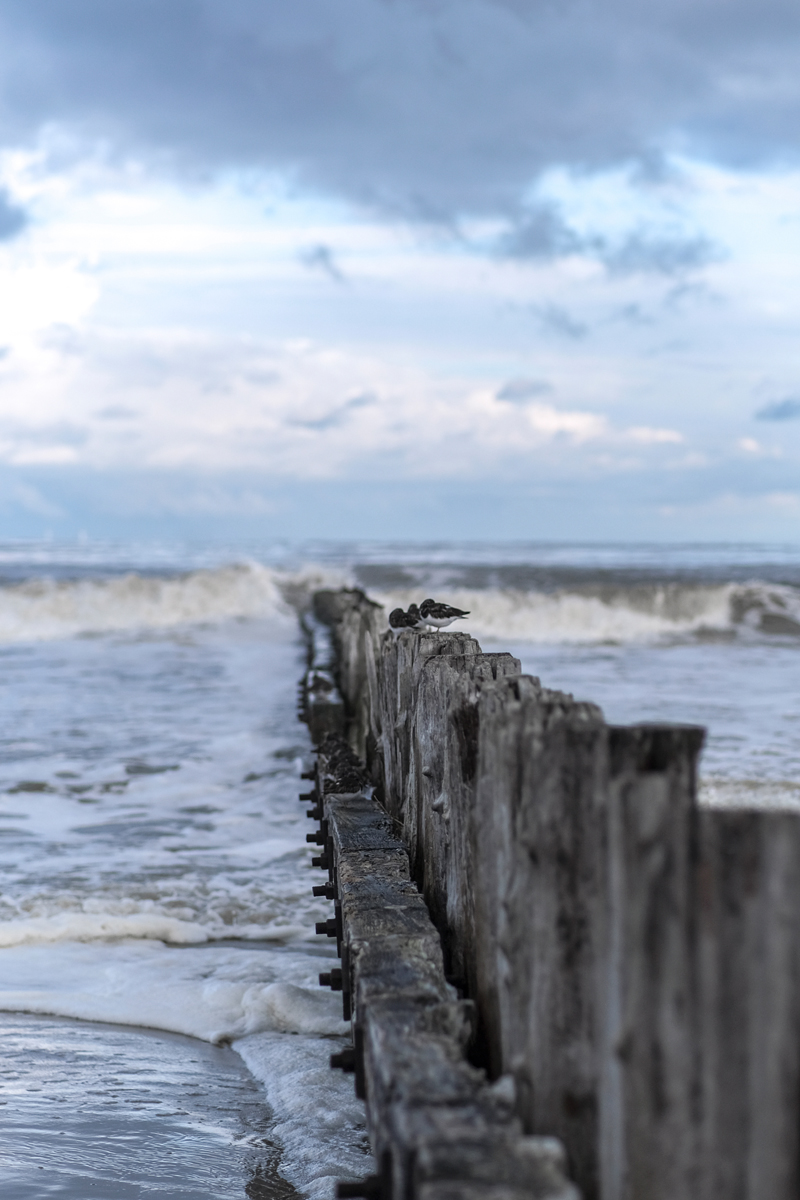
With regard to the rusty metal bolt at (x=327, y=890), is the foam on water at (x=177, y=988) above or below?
below

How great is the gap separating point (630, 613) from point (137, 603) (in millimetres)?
11716

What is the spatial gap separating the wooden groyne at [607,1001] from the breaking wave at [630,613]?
804 inches

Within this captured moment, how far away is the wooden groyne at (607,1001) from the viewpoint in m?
1.60

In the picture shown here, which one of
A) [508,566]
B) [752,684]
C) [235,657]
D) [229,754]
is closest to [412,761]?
[229,754]

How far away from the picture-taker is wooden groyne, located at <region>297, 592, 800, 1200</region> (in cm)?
160

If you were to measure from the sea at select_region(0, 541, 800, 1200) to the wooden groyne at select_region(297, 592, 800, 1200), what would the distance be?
1.52 meters

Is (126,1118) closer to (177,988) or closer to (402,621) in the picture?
(177,988)

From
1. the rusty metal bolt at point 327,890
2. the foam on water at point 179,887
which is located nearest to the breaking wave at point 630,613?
the foam on water at point 179,887

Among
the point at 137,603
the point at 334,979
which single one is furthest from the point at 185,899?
the point at 137,603

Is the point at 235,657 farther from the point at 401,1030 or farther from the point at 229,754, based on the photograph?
the point at 401,1030

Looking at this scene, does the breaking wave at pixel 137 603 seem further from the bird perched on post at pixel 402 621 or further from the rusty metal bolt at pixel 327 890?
the bird perched on post at pixel 402 621

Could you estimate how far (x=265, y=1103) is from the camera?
3.71m

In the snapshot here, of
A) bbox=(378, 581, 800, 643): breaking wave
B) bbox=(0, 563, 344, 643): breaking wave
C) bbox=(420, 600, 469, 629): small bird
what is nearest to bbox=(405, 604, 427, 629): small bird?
bbox=(420, 600, 469, 629): small bird

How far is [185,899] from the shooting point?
5.81 metres
